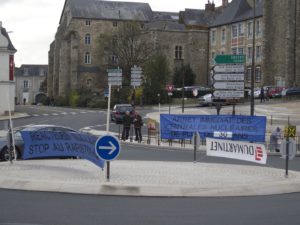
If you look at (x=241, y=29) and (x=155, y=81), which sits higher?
(x=241, y=29)

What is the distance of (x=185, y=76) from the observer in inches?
3642

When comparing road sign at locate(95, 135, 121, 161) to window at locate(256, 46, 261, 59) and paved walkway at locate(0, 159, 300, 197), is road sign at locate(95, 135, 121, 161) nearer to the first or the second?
paved walkway at locate(0, 159, 300, 197)

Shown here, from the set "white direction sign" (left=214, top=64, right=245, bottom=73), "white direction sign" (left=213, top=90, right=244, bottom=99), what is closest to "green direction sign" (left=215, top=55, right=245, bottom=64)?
"white direction sign" (left=214, top=64, right=245, bottom=73)

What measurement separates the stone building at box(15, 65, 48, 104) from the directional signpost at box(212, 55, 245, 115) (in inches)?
4690

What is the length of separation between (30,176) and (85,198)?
Result: 3.57 metres

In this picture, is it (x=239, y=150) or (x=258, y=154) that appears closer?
(x=258, y=154)

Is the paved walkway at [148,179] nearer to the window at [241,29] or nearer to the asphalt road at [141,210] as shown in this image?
the asphalt road at [141,210]

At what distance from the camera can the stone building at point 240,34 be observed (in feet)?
267

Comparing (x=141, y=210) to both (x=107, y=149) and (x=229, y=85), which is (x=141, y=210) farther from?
A: (x=229, y=85)

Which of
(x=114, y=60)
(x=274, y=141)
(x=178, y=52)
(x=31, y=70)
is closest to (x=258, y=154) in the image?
(x=274, y=141)

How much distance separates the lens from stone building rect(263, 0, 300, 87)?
245 ft

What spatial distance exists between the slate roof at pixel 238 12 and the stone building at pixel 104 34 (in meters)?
7.16

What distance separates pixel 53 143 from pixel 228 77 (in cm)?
1335

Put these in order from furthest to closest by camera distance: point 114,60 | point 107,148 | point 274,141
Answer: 1. point 114,60
2. point 274,141
3. point 107,148
